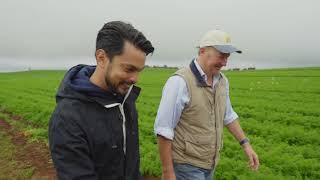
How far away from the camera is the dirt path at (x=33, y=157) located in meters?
8.20

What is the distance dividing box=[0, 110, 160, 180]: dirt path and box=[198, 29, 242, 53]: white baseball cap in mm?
4126

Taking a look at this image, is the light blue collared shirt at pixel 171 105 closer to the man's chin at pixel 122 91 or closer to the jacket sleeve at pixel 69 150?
the man's chin at pixel 122 91

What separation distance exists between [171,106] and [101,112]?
137 cm

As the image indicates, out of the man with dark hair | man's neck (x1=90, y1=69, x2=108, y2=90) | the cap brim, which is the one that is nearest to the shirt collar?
the cap brim

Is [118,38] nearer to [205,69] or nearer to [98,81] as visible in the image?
[98,81]

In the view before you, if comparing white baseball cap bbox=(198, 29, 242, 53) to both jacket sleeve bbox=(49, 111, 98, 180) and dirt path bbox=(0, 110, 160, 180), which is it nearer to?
jacket sleeve bbox=(49, 111, 98, 180)

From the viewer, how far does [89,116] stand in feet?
7.82

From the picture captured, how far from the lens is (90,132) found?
235 centimetres

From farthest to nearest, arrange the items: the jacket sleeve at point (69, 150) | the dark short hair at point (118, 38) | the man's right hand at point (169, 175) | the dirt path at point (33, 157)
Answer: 1. the dirt path at point (33, 157)
2. the man's right hand at point (169, 175)
3. the dark short hair at point (118, 38)
4. the jacket sleeve at point (69, 150)

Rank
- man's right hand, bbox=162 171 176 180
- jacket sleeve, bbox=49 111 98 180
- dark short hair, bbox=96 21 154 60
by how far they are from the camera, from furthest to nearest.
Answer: man's right hand, bbox=162 171 176 180 → dark short hair, bbox=96 21 154 60 → jacket sleeve, bbox=49 111 98 180

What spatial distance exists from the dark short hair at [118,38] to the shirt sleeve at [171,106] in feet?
4.33

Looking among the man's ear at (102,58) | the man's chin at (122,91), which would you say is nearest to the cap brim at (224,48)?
the man's chin at (122,91)

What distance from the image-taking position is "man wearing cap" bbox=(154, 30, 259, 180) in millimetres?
3766

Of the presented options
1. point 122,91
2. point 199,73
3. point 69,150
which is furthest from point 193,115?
point 69,150
